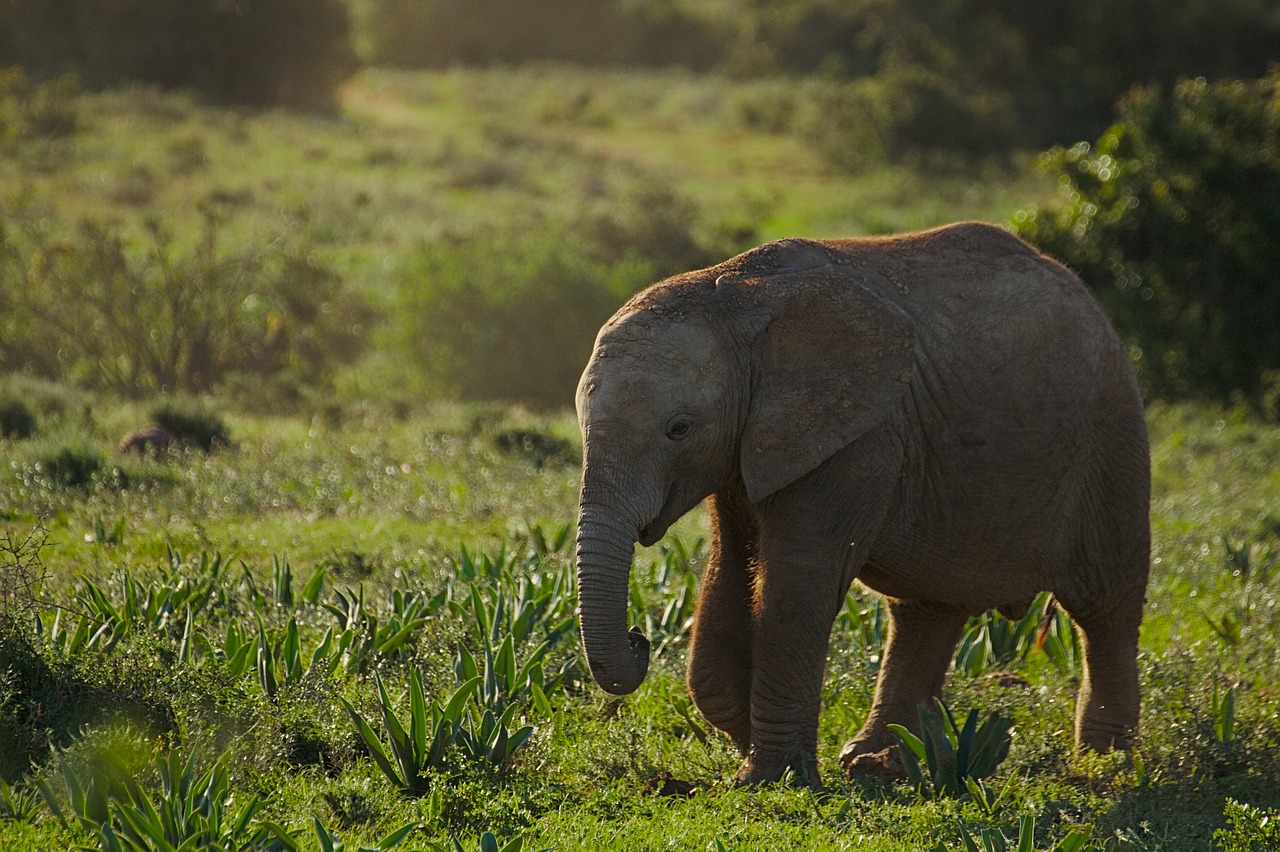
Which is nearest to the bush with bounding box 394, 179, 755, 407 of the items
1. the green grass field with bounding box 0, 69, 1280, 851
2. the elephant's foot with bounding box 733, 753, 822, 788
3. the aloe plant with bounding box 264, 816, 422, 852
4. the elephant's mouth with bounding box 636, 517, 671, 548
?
the green grass field with bounding box 0, 69, 1280, 851

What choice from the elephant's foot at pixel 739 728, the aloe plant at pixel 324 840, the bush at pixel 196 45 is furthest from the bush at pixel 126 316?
the bush at pixel 196 45

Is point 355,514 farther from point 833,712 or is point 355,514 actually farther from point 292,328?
point 292,328

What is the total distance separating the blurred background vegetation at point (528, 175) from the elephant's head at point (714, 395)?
A: 979 cm

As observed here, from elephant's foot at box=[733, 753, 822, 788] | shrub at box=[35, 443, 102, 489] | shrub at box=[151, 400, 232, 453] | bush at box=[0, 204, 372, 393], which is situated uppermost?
bush at box=[0, 204, 372, 393]

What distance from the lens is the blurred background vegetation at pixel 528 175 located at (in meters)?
14.7

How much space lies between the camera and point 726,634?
5.70 meters

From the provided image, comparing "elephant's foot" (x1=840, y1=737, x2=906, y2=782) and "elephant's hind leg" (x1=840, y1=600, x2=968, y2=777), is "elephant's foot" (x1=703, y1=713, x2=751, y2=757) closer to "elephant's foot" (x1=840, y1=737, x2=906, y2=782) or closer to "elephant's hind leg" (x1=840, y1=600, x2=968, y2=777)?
"elephant's foot" (x1=840, y1=737, x2=906, y2=782)

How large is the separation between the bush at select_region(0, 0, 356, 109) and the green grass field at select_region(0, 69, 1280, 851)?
25.0 metres

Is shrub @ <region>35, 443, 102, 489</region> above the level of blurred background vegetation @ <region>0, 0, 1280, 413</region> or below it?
below

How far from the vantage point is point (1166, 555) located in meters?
9.51

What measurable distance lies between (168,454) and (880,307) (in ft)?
22.3

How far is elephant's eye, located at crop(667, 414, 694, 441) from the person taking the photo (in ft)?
16.3

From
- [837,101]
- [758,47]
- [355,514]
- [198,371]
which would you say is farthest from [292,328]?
[758,47]

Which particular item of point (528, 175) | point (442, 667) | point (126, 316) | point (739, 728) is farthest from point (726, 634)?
point (528, 175)
